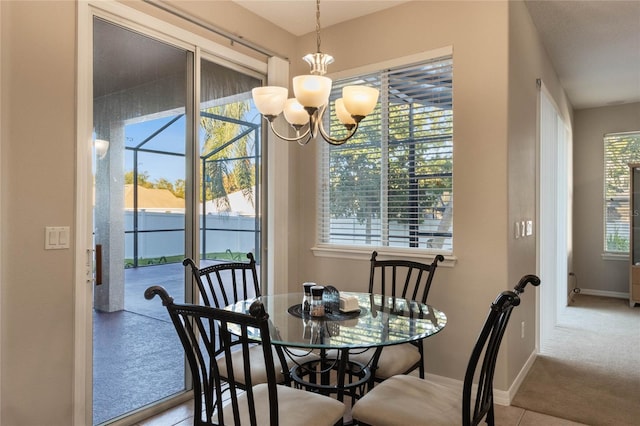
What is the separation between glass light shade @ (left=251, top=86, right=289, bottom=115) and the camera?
82.4 inches

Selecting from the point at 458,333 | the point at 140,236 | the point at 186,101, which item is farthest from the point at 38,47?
the point at 458,333

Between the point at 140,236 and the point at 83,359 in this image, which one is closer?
the point at 83,359

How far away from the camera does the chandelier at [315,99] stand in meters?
1.94

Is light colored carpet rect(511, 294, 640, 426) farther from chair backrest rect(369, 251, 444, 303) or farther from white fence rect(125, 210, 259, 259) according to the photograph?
white fence rect(125, 210, 259, 259)

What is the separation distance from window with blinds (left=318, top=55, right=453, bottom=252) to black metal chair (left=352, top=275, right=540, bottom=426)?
4.24ft

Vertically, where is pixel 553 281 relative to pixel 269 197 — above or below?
below

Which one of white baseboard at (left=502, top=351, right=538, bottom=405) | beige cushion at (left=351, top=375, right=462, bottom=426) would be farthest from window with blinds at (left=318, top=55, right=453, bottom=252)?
beige cushion at (left=351, top=375, right=462, bottom=426)

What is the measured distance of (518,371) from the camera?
3002 millimetres

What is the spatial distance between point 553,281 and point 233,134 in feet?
11.8

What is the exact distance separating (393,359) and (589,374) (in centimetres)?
200

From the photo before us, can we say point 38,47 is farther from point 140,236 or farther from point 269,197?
point 269,197

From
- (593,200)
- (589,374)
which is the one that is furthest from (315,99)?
(593,200)

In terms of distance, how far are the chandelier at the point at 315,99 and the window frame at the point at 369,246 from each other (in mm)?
1082

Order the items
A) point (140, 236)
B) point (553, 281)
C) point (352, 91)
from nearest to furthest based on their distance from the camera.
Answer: point (352, 91) → point (140, 236) → point (553, 281)
